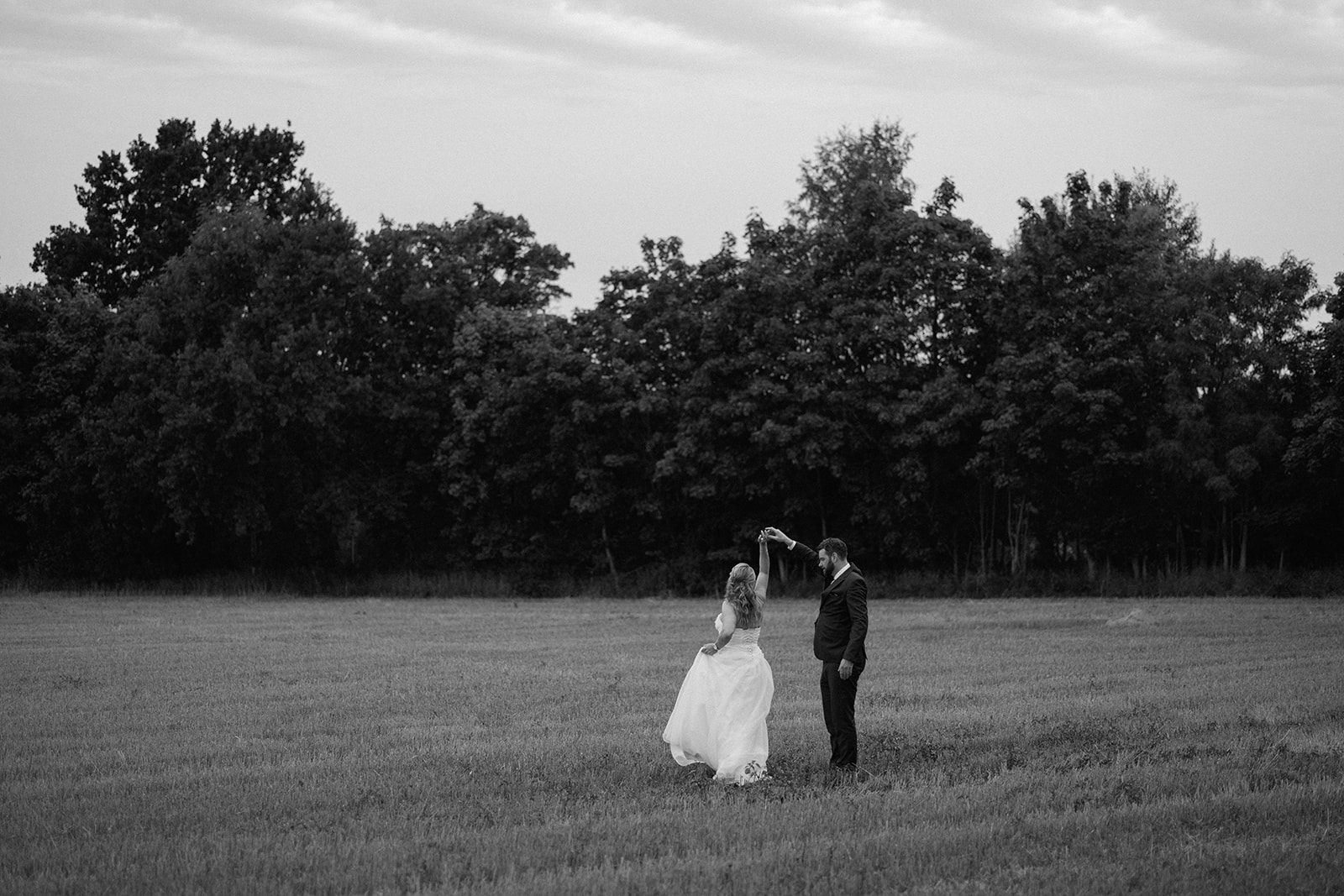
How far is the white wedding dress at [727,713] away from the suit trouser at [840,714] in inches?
26.0

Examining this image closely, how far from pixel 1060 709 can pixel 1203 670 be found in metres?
6.28

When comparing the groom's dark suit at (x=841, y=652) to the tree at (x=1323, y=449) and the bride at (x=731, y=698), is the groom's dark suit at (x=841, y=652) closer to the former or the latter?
the bride at (x=731, y=698)

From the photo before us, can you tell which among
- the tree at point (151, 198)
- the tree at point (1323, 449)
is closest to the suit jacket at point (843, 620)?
the tree at point (1323, 449)

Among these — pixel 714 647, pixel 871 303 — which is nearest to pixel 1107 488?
pixel 871 303

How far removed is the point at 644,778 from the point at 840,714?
86.6 inches

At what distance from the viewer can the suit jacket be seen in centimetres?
1421

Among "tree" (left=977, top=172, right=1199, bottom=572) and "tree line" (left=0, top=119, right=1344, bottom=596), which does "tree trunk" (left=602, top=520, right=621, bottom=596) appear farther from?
"tree" (left=977, top=172, right=1199, bottom=572)

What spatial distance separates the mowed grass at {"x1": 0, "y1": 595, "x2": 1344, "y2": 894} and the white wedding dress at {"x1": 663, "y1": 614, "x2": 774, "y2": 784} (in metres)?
0.32

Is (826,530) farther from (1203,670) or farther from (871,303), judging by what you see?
(1203,670)

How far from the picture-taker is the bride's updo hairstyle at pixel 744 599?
1435cm

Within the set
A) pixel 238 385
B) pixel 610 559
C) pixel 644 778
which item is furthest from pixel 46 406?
pixel 644 778

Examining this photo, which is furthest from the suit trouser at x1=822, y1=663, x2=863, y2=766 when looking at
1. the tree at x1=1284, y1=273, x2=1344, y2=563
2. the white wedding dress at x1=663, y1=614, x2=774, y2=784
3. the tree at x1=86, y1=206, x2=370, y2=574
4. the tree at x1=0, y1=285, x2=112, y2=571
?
the tree at x1=0, y1=285, x2=112, y2=571

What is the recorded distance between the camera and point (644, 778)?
14406 mm

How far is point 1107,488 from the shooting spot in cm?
5272
